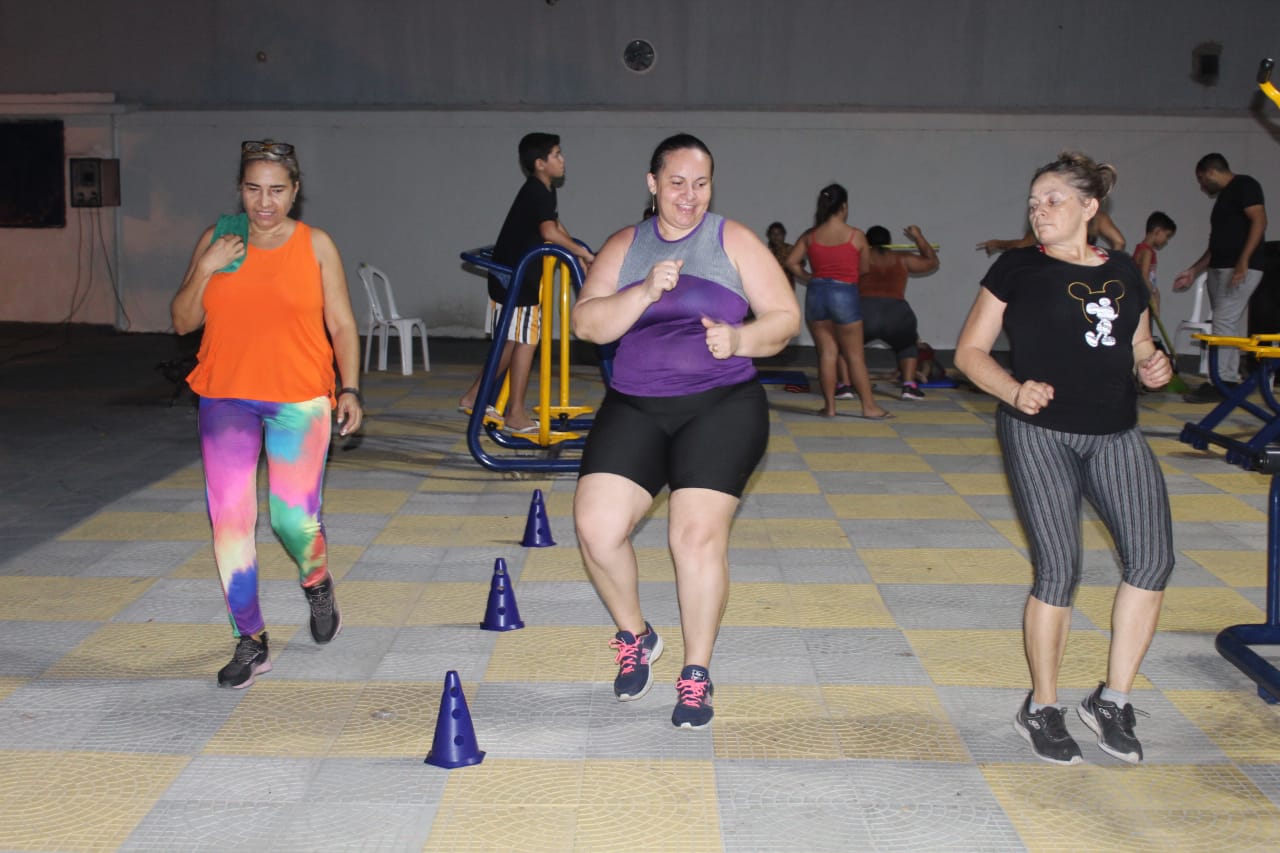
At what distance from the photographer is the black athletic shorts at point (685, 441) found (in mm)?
3670

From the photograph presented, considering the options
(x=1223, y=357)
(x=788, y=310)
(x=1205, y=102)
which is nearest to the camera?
(x=788, y=310)

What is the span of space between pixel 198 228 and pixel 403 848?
13854 millimetres

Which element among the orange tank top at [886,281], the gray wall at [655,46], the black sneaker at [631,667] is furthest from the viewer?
the gray wall at [655,46]

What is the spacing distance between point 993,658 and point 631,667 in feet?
4.49

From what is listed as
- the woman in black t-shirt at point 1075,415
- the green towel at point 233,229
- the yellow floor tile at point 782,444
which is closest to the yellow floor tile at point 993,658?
the woman in black t-shirt at point 1075,415

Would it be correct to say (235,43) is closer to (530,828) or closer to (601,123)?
(601,123)

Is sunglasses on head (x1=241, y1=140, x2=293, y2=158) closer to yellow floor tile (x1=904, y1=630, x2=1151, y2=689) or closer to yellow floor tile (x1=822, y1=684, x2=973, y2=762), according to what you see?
yellow floor tile (x1=822, y1=684, x2=973, y2=762)

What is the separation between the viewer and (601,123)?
15.0 metres

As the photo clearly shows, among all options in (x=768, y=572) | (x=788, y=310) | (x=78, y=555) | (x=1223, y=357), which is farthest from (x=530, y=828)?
(x=1223, y=357)

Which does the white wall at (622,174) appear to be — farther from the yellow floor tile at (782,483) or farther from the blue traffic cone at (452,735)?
the blue traffic cone at (452,735)

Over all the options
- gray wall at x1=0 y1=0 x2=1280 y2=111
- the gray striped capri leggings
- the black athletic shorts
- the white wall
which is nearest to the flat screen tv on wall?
gray wall at x1=0 y1=0 x2=1280 y2=111

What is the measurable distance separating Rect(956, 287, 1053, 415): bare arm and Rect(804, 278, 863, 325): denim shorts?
5.66m

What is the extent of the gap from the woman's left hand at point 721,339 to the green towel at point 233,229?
151cm

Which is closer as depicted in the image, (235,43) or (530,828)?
(530,828)
